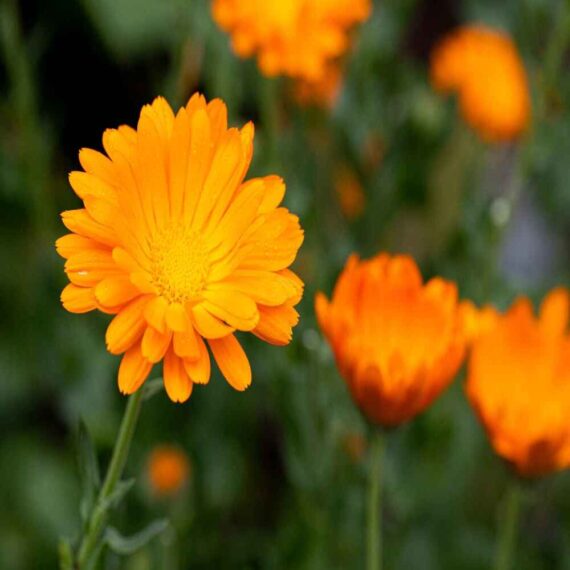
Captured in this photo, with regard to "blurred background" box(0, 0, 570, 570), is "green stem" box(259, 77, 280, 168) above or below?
above

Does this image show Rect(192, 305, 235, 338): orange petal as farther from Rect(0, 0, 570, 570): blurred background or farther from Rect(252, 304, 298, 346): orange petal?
Rect(0, 0, 570, 570): blurred background

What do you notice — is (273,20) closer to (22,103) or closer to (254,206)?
(22,103)

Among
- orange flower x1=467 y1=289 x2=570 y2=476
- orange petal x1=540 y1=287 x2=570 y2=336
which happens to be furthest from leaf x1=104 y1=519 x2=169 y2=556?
orange petal x1=540 y1=287 x2=570 y2=336

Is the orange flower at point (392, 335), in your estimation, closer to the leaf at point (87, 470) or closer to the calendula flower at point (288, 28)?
the leaf at point (87, 470)

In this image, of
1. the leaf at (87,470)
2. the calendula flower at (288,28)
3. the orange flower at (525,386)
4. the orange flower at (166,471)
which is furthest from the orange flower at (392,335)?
the orange flower at (166,471)

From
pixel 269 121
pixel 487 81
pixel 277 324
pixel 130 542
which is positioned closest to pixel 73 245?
pixel 277 324

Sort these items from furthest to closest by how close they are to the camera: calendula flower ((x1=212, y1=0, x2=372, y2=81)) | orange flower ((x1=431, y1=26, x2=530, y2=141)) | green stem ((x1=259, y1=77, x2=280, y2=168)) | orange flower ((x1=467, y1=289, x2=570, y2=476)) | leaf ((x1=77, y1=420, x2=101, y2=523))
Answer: orange flower ((x1=431, y1=26, x2=530, y2=141)), green stem ((x1=259, y1=77, x2=280, y2=168)), calendula flower ((x1=212, y1=0, x2=372, y2=81)), orange flower ((x1=467, y1=289, x2=570, y2=476)), leaf ((x1=77, y1=420, x2=101, y2=523))
